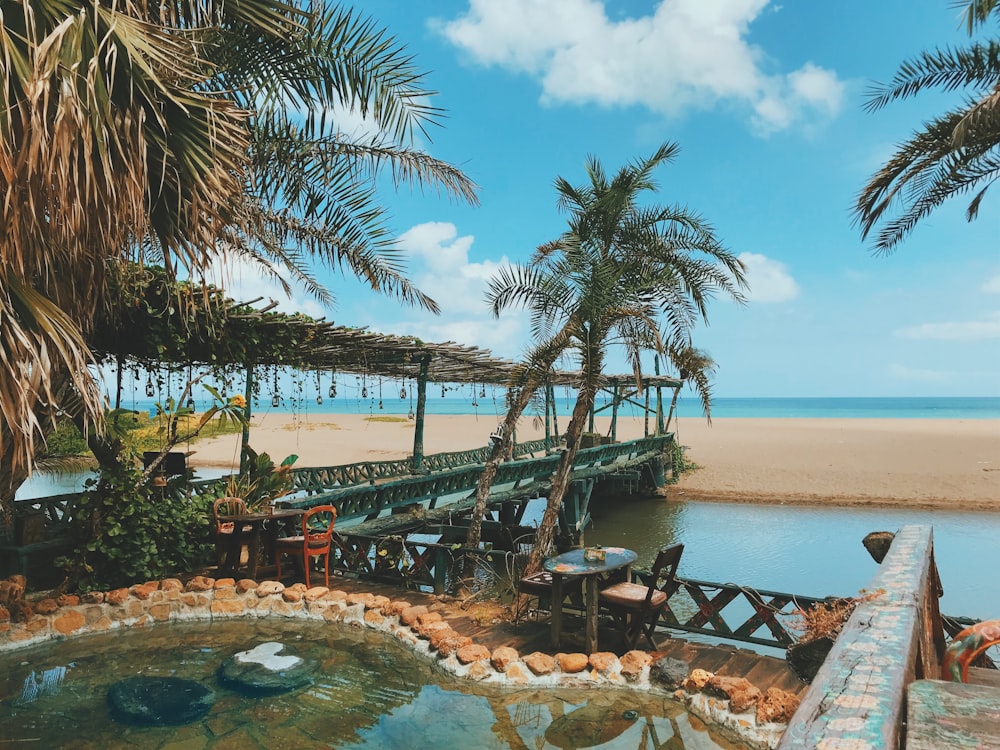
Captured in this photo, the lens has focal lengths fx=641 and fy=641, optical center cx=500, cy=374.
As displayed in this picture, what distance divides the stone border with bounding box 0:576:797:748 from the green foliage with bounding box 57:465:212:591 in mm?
330

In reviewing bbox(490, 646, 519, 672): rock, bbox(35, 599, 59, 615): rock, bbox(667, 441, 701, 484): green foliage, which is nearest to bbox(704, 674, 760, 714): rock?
bbox(490, 646, 519, 672): rock

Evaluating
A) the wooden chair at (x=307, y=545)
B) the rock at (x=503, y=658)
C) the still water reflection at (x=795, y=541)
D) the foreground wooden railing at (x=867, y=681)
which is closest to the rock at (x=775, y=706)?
the rock at (x=503, y=658)

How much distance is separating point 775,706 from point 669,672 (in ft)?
3.02

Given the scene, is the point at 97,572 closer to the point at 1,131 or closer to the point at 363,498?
the point at 363,498

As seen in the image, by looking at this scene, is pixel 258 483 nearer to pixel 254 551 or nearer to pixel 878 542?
pixel 254 551

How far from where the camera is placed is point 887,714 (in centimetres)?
78

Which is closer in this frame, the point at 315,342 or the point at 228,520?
the point at 228,520

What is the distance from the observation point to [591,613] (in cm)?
611

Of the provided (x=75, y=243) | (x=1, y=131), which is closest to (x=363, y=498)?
(x=75, y=243)

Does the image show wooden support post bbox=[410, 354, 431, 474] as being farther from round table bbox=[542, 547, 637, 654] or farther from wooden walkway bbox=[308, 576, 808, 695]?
round table bbox=[542, 547, 637, 654]

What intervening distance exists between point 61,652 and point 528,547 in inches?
212

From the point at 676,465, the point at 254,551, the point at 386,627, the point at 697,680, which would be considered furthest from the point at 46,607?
the point at 676,465

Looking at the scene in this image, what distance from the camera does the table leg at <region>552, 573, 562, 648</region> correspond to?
621 cm

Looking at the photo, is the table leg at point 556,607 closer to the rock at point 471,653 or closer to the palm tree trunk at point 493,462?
the rock at point 471,653
